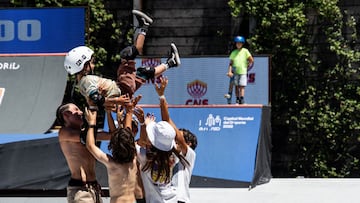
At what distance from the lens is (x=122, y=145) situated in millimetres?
4953

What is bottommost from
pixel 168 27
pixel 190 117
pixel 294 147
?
pixel 294 147

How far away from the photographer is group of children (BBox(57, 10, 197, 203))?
5.03 metres

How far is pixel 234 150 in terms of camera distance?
10633 mm

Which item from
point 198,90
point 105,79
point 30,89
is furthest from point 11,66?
point 105,79

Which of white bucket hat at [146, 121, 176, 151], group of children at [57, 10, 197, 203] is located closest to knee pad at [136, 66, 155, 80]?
group of children at [57, 10, 197, 203]

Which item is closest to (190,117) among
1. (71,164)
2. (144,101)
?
(144,101)

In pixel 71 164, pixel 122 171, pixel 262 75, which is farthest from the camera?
pixel 262 75

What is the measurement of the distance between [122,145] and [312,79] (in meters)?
10.2

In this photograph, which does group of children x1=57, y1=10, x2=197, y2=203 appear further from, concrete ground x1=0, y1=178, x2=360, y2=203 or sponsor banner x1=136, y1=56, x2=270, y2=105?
sponsor banner x1=136, y1=56, x2=270, y2=105

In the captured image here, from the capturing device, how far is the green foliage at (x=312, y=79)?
46.4 ft

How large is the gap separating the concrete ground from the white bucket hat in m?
3.35

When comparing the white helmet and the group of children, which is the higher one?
the white helmet

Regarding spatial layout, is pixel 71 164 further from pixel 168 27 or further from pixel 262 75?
pixel 168 27

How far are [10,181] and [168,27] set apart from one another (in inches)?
250
